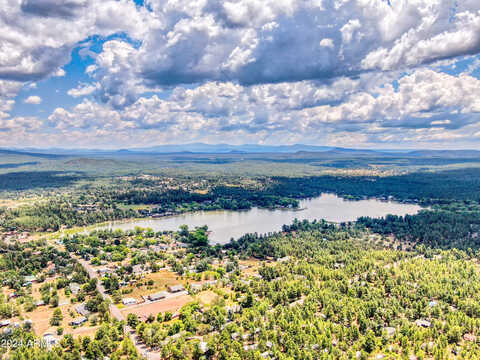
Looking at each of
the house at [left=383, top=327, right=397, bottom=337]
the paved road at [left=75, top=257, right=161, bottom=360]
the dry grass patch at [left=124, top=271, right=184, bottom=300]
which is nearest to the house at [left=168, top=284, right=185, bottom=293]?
the dry grass patch at [left=124, top=271, right=184, bottom=300]

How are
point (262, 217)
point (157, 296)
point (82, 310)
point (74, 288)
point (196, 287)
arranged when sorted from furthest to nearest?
point (262, 217)
point (196, 287)
point (74, 288)
point (157, 296)
point (82, 310)

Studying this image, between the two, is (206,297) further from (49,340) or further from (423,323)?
(423,323)

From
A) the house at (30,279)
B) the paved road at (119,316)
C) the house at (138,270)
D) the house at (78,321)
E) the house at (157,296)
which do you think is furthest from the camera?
the house at (138,270)

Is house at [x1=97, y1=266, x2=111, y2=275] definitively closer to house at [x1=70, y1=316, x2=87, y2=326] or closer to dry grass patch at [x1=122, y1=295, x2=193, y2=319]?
dry grass patch at [x1=122, y1=295, x2=193, y2=319]

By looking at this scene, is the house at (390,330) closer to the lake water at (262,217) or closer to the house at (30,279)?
the lake water at (262,217)

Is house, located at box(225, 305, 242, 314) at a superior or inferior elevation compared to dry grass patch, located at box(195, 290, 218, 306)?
superior

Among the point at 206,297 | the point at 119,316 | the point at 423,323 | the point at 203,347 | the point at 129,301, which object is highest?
the point at 203,347

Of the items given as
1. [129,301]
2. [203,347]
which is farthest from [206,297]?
[203,347]

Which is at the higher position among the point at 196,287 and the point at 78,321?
the point at 78,321

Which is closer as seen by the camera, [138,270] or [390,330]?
[390,330]

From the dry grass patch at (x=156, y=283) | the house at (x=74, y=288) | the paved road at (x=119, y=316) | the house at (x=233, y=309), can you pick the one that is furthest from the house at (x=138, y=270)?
the house at (x=233, y=309)
